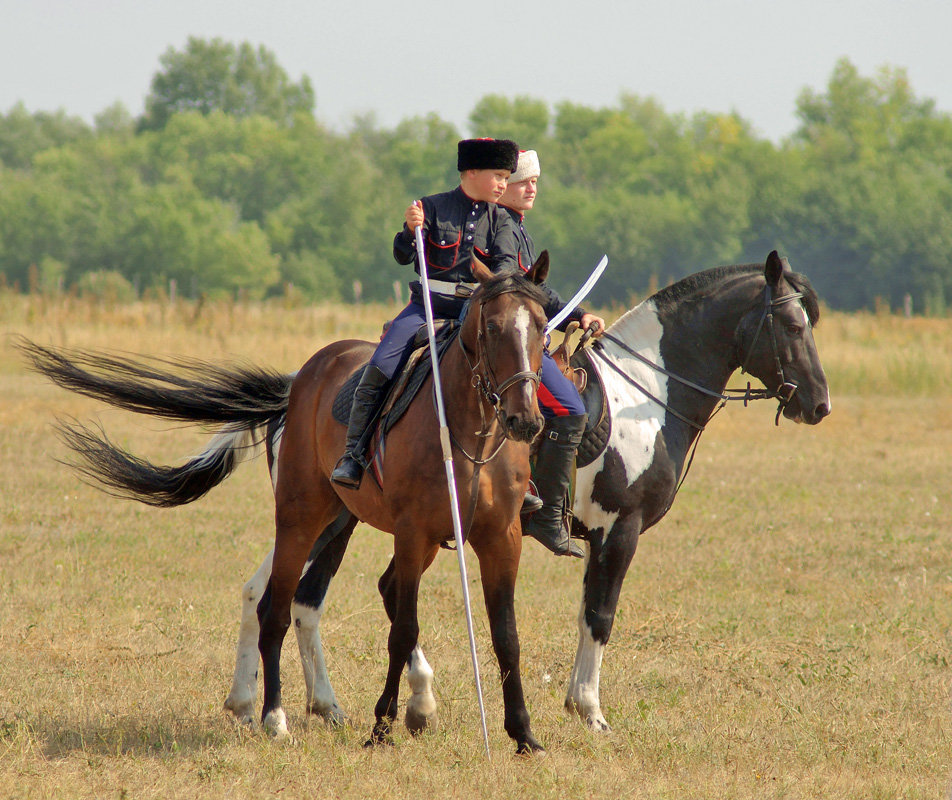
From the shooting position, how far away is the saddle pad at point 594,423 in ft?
20.0

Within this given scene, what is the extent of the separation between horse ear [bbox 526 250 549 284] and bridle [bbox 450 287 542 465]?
19cm

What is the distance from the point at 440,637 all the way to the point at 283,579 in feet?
6.24

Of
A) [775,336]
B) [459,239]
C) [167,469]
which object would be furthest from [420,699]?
[775,336]

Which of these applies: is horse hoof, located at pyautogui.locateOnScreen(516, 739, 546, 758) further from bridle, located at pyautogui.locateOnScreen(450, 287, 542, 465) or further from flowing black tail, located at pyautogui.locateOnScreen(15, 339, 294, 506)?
flowing black tail, located at pyautogui.locateOnScreen(15, 339, 294, 506)

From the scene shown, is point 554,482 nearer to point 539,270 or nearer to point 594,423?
point 594,423

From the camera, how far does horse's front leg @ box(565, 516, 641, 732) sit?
19.5 ft

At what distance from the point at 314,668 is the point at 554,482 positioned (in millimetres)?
1667

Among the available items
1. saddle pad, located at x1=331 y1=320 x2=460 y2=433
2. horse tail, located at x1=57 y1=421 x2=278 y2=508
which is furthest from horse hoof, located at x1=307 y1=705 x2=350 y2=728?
saddle pad, located at x1=331 y1=320 x2=460 y2=433

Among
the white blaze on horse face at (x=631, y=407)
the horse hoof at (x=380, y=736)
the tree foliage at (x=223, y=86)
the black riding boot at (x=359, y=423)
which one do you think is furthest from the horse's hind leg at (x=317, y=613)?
the tree foliage at (x=223, y=86)

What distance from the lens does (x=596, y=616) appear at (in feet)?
19.5

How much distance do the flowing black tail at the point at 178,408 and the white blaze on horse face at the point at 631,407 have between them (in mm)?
1853

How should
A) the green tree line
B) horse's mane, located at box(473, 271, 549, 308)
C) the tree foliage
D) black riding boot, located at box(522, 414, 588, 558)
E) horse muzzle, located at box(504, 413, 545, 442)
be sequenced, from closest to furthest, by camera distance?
horse muzzle, located at box(504, 413, 545, 442), horse's mane, located at box(473, 271, 549, 308), black riding boot, located at box(522, 414, 588, 558), the green tree line, the tree foliage

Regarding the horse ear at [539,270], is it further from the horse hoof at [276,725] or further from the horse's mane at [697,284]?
the horse hoof at [276,725]

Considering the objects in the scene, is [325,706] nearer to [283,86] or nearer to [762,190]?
[762,190]
